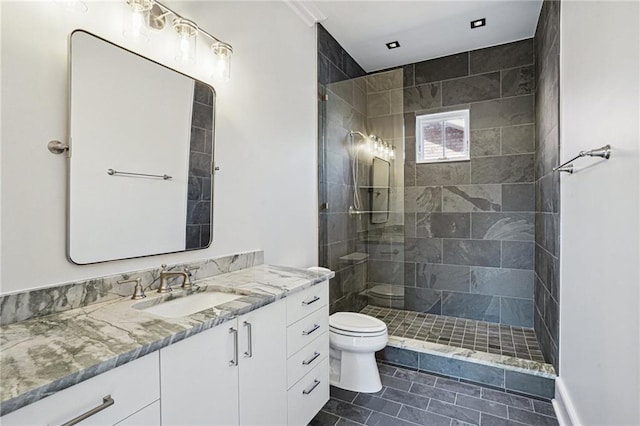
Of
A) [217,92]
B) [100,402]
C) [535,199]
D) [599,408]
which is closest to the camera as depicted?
[100,402]

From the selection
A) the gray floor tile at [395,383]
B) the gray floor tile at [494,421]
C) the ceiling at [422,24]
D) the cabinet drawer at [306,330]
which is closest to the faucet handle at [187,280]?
the cabinet drawer at [306,330]

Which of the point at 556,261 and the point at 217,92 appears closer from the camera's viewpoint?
the point at 217,92

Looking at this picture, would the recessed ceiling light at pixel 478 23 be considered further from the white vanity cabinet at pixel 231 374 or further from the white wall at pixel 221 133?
the white vanity cabinet at pixel 231 374

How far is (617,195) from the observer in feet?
3.86

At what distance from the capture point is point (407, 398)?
2145 mm

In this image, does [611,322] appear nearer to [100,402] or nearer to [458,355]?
[458,355]

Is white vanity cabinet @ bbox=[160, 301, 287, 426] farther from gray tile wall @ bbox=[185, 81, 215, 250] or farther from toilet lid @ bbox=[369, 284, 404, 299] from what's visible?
toilet lid @ bbox=[369, 284, 404, 299]

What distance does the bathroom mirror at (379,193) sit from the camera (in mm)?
3160

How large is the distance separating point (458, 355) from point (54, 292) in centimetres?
244

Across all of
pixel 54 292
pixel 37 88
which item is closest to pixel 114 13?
pixel 37 88

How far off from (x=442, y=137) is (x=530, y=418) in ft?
8.22

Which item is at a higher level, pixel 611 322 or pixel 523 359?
pixel 611 322

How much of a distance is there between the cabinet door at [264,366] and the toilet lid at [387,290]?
1.95 metres

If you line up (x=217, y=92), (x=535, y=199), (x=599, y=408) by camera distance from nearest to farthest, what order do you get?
(x=599, y=408)
(x=217, y=92)
(x=535, y=199)
